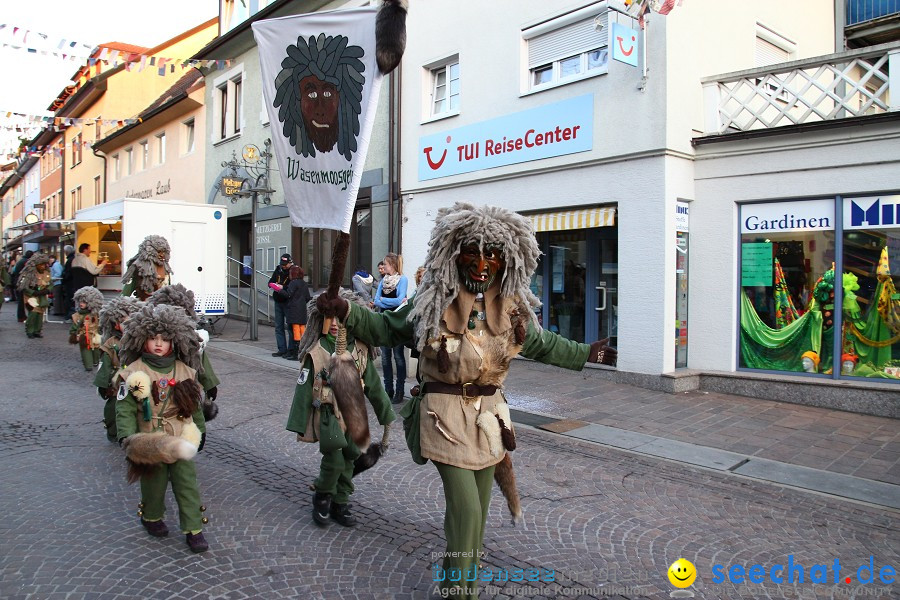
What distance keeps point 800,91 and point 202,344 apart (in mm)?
8530

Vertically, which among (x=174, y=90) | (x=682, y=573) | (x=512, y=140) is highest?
(x=174, y=90)

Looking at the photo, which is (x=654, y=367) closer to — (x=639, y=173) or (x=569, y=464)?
(x=639, y=173)

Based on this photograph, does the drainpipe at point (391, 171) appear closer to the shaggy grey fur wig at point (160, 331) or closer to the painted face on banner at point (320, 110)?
the shaggy grey fur wig at point (160, 331)

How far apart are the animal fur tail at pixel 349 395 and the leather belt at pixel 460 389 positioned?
41cm

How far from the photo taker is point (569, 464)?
5.77m

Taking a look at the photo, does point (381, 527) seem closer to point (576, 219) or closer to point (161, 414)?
point (161, 414)

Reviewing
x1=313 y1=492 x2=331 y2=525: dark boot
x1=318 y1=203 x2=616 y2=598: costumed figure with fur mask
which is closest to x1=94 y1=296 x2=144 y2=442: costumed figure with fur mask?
x1=313 y1=492 x2=331 y2=525: dark boot

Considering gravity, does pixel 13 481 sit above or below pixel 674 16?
below

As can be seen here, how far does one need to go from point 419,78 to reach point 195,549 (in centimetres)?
1180

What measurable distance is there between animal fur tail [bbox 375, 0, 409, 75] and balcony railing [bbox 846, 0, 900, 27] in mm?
14068

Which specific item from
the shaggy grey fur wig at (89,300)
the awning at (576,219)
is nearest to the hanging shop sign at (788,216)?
the awning at (576,219)

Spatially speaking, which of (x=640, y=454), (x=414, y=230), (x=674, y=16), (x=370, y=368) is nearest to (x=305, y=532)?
(x=370, y=368)

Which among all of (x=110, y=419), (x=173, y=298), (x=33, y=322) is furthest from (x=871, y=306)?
(x=33, y=322)

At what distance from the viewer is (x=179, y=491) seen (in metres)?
3.77
